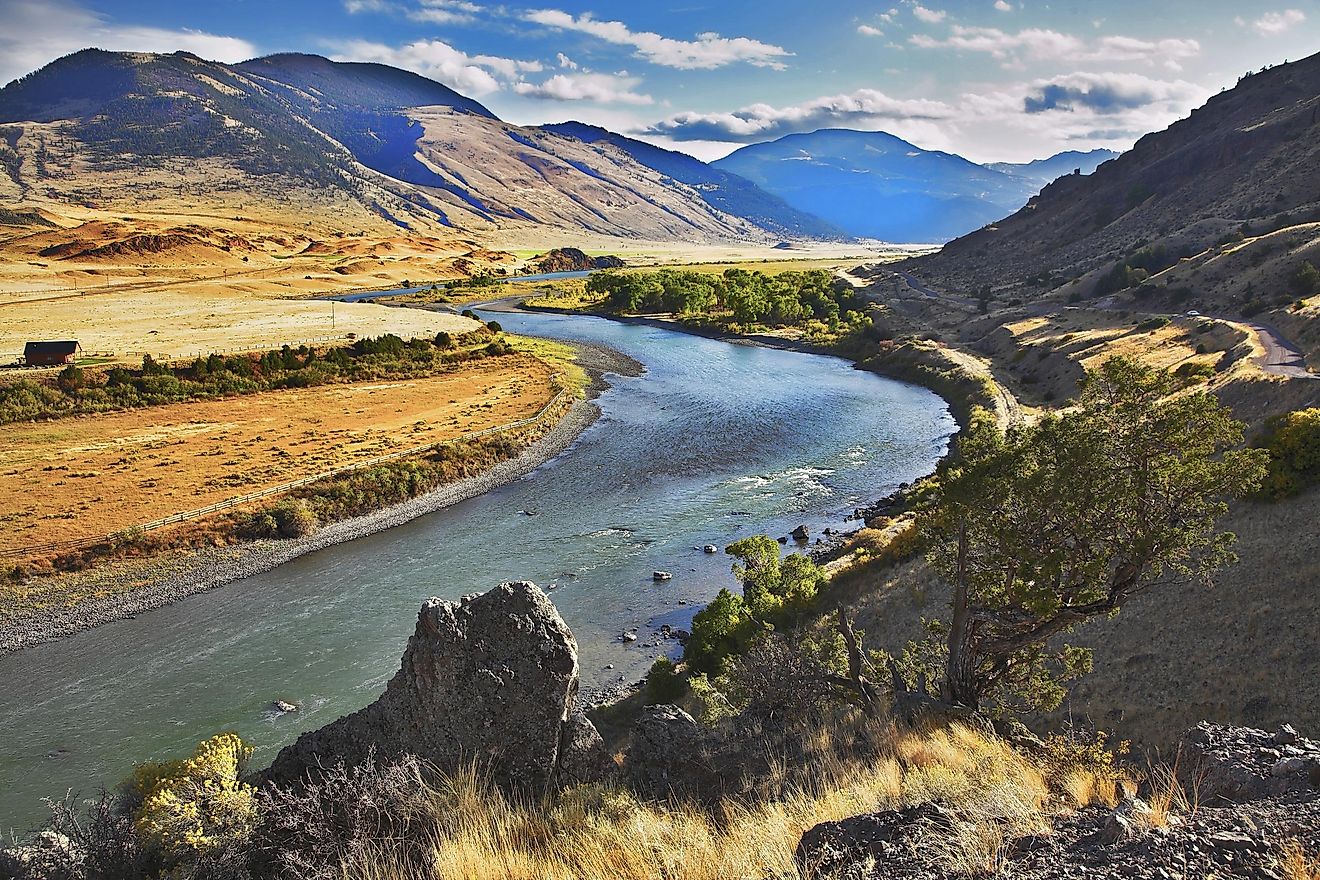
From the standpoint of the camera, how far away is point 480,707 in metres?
11.6

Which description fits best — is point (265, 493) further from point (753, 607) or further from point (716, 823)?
point (716, 823)

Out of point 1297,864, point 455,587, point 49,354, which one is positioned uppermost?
point 49,354

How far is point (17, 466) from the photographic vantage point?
140 ft

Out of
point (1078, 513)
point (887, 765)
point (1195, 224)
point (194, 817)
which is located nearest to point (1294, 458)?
point (1078, 513)

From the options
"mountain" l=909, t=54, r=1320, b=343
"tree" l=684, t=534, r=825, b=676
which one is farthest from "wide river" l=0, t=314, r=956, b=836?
"mountain" l=909, t=54, r=1320, b=343

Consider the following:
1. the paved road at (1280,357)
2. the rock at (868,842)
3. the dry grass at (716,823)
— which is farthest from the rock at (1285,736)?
the paved road at (1280,357)

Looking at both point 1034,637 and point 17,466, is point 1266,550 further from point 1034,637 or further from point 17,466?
point 17,466

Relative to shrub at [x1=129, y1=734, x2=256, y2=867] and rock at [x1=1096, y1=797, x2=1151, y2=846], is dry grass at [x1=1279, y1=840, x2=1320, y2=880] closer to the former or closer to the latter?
rock at [x1=1096, y1=797, x2=1151, y2=846]

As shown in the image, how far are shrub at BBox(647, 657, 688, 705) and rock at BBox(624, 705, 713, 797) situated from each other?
404 inches

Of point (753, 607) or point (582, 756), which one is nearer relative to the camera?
point (582, 756)

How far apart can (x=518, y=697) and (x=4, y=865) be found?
22.5 ft

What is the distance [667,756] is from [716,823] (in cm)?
248

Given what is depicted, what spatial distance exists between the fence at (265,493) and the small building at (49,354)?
37052 mm

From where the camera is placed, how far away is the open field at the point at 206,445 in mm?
37562
